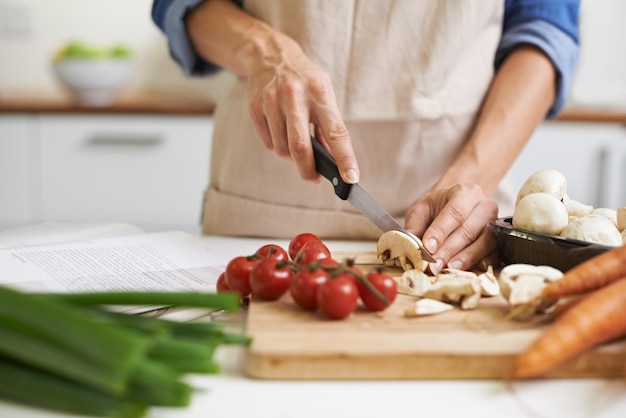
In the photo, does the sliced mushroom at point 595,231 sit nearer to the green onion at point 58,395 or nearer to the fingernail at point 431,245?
the fingernail at point 431,245

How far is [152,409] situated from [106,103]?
7.47ft

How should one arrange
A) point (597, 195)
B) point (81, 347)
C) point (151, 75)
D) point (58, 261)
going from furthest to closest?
point (151, 75) → point (597, 195) → point (58, 261) → point (81, 347)

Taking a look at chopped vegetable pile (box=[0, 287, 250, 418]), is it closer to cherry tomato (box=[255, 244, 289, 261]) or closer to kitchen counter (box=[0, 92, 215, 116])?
cherry tomato (box=[255, 244, 289, 261])

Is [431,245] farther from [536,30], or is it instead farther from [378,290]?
[536,30]

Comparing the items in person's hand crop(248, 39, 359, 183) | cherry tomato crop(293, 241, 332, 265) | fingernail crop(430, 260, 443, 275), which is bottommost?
fingernail crop(430, 260, 443, 275)

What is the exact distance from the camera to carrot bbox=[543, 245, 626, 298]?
710 mm

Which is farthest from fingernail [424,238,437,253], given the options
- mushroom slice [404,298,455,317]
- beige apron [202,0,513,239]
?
beige apron [202,0,513,239]

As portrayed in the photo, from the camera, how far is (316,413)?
0.58 metres

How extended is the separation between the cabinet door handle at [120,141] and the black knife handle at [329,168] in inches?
61.2

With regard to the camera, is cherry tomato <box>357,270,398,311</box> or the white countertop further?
cherry tomato <box>357,270,398,311</box>

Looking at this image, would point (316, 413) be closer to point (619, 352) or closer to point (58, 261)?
point (619, 352)

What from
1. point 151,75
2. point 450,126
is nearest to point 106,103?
point 151,75

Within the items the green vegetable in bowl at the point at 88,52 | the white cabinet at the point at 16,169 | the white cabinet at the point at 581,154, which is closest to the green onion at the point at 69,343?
the white cabinet at the point at 16,169

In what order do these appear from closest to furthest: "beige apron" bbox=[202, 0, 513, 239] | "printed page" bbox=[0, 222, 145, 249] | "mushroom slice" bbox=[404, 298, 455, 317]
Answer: "mushroom slice" bbox=[404, 298, 455, 317], "printed page" bbox=[0, 222, 145, 249], "beige apron" bbox=[202, 0, 513, 239]
